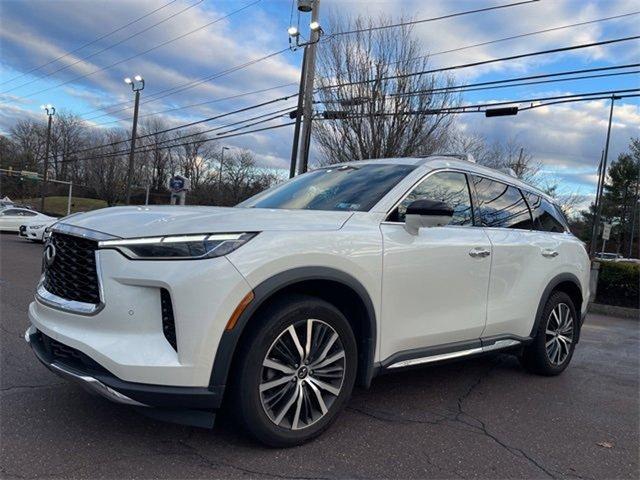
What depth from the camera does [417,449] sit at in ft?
10.7

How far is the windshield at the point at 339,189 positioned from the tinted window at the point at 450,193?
167 mm

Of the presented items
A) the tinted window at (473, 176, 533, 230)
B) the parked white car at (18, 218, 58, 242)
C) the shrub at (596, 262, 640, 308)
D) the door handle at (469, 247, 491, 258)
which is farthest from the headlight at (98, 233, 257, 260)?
the parked white car at (18, 218, 58, 242)

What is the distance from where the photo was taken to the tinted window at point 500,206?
4.43 meters

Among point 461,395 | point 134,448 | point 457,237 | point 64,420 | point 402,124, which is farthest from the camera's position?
point 402,124

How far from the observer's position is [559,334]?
518cm

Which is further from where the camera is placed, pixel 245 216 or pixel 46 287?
pixel 46 287

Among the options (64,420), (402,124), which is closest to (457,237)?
(64,420)

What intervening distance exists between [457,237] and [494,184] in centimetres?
97

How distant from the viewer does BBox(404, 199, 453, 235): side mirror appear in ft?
11.1

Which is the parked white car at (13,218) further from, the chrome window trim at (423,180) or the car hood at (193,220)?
the chrome window trim at (423,180)

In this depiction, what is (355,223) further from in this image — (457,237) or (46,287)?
(46,287)

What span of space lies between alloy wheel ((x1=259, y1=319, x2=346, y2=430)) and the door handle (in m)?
1.38

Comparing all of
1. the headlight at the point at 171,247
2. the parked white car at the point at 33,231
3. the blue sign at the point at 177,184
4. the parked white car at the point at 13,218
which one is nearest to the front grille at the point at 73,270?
the headlight at the point at 171,247

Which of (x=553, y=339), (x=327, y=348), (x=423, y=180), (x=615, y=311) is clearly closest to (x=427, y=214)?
(x=423, y=180)
